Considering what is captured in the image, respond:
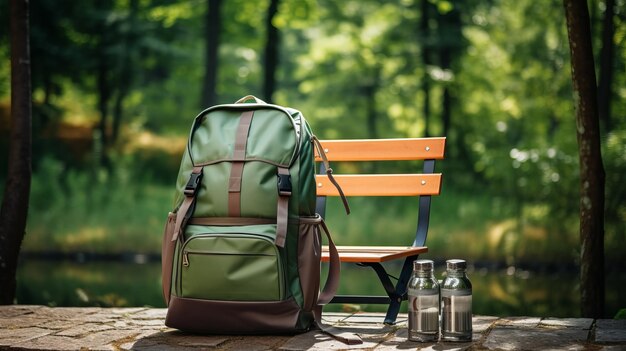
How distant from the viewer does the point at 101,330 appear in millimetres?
4352

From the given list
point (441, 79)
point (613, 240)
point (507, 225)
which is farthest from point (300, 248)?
point (441, 79)

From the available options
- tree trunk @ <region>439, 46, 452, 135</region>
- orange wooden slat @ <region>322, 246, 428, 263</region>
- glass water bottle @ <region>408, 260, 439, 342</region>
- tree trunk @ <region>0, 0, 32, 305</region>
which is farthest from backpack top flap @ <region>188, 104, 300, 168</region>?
tree trunk @ <region>439, 46, 452, 135</region>

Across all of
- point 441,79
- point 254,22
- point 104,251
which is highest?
point 254,22

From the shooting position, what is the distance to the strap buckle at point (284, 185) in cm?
395

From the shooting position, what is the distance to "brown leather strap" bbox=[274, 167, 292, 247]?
3895 millimetres

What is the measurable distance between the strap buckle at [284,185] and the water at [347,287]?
3274 millimetres

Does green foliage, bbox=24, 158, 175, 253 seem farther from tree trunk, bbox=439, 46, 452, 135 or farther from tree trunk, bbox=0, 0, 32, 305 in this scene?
tree trunk, bbox=0, 0, 32, 305

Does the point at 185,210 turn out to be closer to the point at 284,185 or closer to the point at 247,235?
the point at 247,235

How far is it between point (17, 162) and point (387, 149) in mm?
2543

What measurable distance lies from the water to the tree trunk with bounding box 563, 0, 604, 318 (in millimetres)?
2424

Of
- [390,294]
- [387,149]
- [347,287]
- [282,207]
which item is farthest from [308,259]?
[347,287]

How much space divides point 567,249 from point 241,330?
33.6ft

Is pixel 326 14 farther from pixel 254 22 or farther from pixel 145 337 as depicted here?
pixel 145 337

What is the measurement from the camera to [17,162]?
19.3 ft
